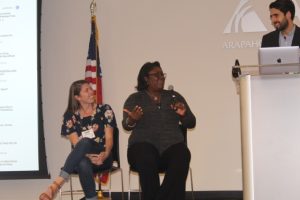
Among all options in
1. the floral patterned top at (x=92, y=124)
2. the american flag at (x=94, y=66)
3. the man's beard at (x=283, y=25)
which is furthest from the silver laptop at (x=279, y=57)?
the american flag at (x=94, y=66)

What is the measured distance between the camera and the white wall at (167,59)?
17.7 ft

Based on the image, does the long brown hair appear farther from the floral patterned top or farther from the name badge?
the name badge

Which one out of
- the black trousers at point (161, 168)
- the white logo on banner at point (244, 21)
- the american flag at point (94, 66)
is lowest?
the black trousers at point (161, 168)

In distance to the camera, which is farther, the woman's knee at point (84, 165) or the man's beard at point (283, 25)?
the woman's knee at point (84, 165)

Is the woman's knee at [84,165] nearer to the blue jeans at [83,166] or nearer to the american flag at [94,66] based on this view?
the blue jeans at [83,166]

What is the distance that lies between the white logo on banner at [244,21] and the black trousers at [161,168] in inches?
68.0

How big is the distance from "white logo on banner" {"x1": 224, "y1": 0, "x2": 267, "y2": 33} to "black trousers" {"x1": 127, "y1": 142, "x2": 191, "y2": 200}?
173 cm

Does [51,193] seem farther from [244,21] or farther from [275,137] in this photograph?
[244,21]

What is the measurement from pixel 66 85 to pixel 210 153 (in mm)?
1785

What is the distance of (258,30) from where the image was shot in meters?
5.32

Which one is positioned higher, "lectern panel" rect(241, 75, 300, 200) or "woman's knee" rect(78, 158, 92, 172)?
"lectern panel" rect(241, 75, 300, 200)

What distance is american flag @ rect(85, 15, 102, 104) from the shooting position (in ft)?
17.6

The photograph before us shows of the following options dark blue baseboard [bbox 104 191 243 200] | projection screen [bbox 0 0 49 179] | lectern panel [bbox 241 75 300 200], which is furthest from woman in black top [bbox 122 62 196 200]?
lectern panel [bbox 241 75 300 200]

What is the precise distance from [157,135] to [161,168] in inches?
11.6
